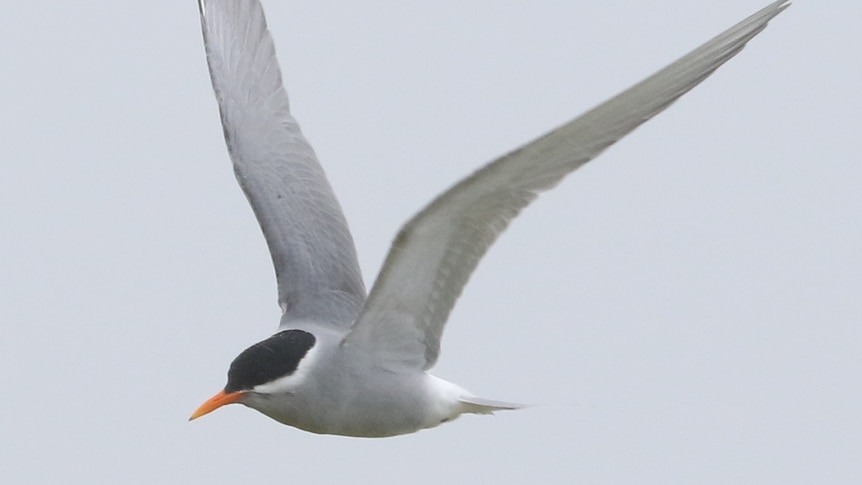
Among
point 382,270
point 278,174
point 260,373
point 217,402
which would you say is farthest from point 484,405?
point 278,174

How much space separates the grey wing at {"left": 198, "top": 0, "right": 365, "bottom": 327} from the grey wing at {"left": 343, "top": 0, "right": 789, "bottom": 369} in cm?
77

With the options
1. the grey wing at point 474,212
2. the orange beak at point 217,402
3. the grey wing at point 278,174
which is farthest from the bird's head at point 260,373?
the grey wing at point 278,174

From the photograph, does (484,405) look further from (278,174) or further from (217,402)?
(278,174)

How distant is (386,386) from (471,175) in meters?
1.36

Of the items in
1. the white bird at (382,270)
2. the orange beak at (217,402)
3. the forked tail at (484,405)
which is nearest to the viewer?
the white bird at (382,270)

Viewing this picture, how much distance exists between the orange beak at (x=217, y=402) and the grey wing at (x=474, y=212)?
1.90 feet

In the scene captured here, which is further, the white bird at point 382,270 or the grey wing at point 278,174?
the grey wing at point 278,174

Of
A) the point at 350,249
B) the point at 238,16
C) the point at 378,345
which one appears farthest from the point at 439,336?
the point at 238,16

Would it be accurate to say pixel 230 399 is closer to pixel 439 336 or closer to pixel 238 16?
pixel 439 336

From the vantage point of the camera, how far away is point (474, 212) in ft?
23.0

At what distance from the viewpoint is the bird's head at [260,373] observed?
7254 mm

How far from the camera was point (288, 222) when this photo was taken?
29.2 ft

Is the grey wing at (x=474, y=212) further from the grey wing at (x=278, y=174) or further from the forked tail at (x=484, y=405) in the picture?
the grey wing at (x=278, y=174)

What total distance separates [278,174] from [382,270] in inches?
88.6
